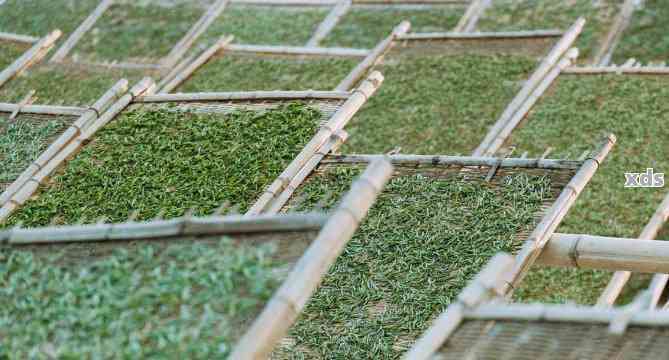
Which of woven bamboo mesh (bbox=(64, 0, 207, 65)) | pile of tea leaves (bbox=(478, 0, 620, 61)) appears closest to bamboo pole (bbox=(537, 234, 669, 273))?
pile of tea leaves (bbox=(478, 0, 620, 61))

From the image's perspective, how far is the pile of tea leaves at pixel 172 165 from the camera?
750 centimetres

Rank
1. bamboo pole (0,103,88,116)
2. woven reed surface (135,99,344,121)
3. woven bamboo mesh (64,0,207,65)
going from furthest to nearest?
woven bamboo mesh (64,0,207,65) → bamboo pole (0,103,88,116) → woven reed surface (135,99,344,121)

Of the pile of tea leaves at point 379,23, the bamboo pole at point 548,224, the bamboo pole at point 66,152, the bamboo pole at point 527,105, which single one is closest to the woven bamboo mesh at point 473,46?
the bamboo pole at point 527,105

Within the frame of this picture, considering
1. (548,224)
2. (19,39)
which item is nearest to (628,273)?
(548,224)

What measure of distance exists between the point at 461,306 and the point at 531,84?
6071mm

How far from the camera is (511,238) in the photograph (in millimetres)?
6785

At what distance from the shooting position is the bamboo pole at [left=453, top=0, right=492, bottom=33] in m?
13.4

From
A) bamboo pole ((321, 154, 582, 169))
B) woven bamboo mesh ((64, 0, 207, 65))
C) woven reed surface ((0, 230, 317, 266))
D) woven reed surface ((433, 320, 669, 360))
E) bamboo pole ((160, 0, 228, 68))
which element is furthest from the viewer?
woven bamboo mesh ((64, 0, 207, 65))

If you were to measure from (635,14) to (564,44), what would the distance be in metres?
2.98

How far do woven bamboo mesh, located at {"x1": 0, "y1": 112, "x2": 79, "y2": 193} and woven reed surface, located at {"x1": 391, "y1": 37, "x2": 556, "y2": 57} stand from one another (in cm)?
427

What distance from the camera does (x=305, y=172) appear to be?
7.80 meters

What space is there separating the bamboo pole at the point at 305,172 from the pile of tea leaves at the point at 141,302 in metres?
2.54

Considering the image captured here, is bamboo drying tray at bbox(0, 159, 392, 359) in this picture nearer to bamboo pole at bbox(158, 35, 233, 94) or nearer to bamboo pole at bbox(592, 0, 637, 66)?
bamboo pole at bbox(158, 35, 233, 94)

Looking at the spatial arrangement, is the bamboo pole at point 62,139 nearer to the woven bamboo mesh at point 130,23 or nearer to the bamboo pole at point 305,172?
the bamboo pole at point 305,172
